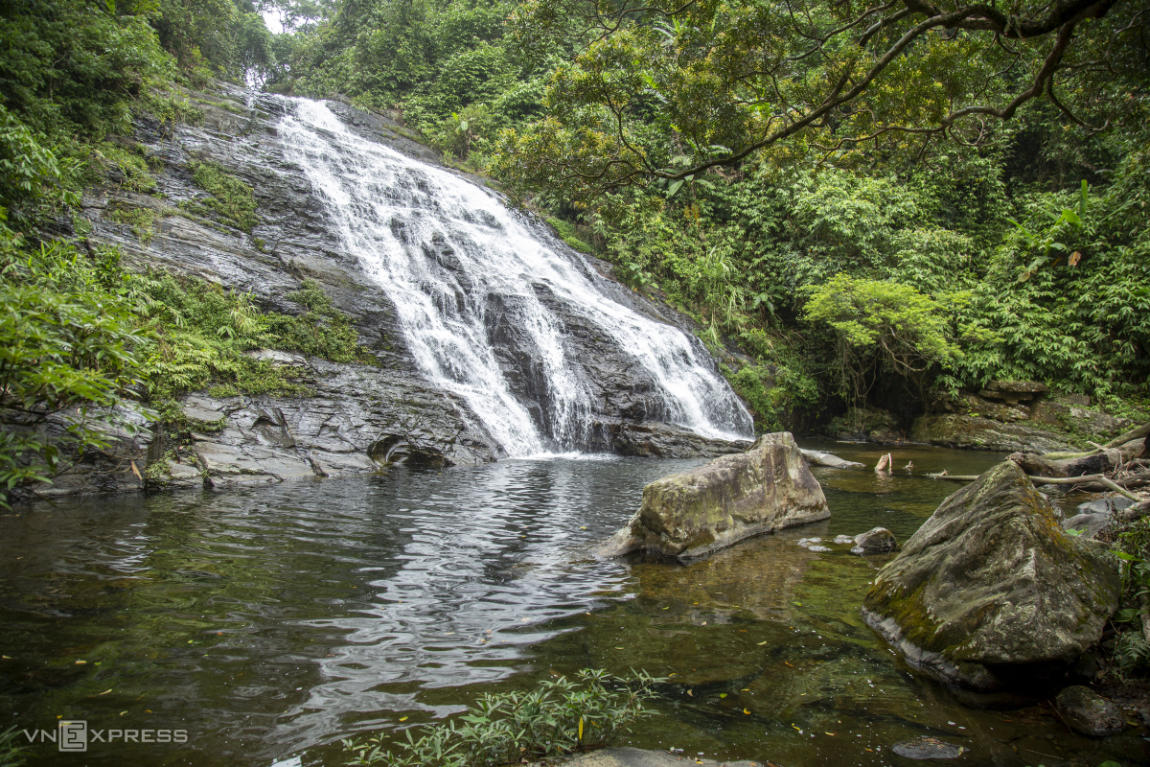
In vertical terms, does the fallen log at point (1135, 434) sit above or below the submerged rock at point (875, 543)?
above

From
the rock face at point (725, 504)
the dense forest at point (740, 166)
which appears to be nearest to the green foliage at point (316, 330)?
the dense forest at point (740, 166)

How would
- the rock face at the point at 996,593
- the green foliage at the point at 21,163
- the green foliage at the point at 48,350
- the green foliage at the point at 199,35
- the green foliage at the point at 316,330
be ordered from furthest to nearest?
the green foliage at the point at 199,35 < the green foliage at the point at 316,330 < the green foliage at the point at 21,163 < the rock face at the point at 996,593 < the green foliage at the point at 48,350

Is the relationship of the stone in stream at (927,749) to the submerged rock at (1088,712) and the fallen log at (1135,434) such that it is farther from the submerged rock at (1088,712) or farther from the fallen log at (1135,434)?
the fallen log at (1135,434)

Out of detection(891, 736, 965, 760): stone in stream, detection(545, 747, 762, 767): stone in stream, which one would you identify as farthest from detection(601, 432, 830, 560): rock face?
detection(545, 747, 762, 767): stone in stream

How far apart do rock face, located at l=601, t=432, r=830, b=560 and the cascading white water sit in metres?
7.48

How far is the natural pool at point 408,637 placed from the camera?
2.79 m

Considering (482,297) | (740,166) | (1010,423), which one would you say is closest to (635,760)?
(482,297)

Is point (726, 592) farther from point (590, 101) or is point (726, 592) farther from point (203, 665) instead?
point (590, 101)

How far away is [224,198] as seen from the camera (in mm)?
15531

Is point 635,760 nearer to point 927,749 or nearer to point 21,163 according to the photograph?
point 927,749

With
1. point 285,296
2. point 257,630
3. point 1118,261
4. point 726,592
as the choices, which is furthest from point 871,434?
point 257,630

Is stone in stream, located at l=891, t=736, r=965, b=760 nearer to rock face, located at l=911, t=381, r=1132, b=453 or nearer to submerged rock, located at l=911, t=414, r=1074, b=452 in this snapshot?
submerged rock, located at l=911, t=414, r=1074, b=452

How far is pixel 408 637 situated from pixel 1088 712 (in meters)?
4.04

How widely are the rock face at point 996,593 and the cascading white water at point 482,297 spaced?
10492 millimetres
